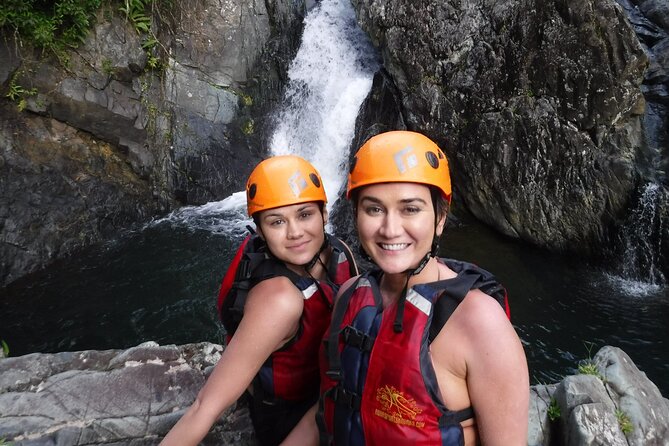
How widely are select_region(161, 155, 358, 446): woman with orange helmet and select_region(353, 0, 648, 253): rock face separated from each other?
7.31m

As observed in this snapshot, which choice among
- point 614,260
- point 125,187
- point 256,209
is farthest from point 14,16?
point 614,260

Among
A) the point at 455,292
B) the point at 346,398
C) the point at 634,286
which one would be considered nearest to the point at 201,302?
the point at 346,398

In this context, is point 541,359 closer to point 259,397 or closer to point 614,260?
point 614,260

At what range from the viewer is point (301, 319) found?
2172 millimetres

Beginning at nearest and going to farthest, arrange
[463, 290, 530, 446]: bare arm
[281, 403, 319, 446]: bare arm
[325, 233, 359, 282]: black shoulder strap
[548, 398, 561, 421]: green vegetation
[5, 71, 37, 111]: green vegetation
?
[463, 290, 530, 446]: bare arm
[281, 403, 319, 446]: bare arm
[325, 233, 359, 282]: black shoulder strap
[548, 398, 561, 421]: green vegetation
[5, 71, 37, 111]: green vegetation

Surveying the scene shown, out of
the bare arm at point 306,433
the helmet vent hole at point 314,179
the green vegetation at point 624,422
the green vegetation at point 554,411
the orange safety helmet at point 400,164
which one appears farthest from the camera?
the green vegetation at point 554,411

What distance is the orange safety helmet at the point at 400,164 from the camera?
1639 millimetres

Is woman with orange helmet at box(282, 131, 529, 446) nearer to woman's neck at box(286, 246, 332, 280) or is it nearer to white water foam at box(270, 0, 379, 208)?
woman's neck at box(286, 246, 332, 280)

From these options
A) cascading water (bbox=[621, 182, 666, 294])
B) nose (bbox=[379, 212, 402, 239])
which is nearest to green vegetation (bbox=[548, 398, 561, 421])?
nose (bbox=[379, 212, 402, 239])

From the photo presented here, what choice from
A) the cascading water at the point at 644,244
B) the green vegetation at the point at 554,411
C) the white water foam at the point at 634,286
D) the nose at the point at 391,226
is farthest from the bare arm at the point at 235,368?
the cascading water at the point at 644,244

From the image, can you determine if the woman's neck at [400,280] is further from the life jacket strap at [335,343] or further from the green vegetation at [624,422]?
the green vegetation at [624,422]

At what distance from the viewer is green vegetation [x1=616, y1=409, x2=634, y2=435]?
2680mm

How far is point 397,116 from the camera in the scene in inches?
392

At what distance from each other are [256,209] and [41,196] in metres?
8.33
